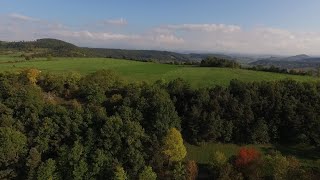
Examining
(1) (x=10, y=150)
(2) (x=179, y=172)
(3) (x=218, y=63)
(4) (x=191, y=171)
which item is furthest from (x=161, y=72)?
(1) (x=10, y=150)

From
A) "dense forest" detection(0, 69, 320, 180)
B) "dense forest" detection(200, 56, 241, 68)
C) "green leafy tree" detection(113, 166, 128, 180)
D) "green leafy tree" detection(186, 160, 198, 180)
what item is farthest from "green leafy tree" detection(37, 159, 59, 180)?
"dense forest" detection(200, 56, 241, 68)

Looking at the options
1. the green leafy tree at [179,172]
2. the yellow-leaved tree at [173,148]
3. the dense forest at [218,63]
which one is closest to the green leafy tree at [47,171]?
the yellow-leaved tree at [173,148]

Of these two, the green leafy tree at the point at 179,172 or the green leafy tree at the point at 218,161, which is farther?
the green leafy tree at the point at 218,161

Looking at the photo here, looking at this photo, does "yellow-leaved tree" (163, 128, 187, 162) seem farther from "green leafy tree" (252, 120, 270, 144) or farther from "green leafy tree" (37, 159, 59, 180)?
"green leafy tree" (252, 120, 270, 144)

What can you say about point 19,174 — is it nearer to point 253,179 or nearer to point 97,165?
point 97,165

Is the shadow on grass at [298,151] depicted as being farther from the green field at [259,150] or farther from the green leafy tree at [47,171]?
the green leafy tree at [47,171]

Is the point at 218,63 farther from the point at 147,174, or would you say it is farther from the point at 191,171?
the point at 147,174
